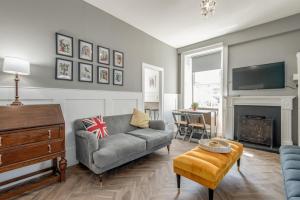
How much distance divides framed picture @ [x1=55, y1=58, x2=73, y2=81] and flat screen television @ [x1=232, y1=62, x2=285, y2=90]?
3.95m

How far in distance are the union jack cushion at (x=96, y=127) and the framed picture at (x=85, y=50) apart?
3.88 feet

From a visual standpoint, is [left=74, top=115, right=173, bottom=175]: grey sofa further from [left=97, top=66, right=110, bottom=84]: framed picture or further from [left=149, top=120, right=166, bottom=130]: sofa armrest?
[left=97, top=66, right=110, bottom=84]: framed picture

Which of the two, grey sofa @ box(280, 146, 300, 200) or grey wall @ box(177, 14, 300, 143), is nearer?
grey sofa @ box(280, 146, 300, 200)

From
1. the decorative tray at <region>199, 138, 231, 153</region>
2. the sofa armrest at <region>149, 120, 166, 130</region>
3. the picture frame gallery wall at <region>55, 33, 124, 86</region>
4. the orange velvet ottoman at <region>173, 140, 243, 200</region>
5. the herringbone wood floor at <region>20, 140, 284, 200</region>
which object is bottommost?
the herringbone wood floor at <region>20, 140, 284, 200</region>

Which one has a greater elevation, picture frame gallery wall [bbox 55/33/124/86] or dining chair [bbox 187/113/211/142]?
picture frame gallery wall [bbox 55/33/124/86]

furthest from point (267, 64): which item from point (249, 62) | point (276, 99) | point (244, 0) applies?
point (244, 0)

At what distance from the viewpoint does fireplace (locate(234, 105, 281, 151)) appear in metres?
3.51

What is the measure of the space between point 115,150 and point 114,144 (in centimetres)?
14

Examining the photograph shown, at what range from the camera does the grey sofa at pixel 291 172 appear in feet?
3.92

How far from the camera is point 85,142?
2.22 meters

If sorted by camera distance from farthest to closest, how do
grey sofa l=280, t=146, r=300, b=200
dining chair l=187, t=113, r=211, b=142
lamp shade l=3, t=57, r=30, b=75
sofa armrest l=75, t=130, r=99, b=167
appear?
dining chair l=187, t=113, r=211, b=142
sofa armrest l=75, t=130, r=99, b=167
lamp shade l=3, t=57, r=30, b=75
grey sofa l=280, t=146, r=300, b=200

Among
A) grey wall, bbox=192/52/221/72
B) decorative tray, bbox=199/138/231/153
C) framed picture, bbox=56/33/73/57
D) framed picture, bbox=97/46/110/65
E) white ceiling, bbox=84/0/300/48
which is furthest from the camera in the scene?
grey wall, bbox=192/52/221/72

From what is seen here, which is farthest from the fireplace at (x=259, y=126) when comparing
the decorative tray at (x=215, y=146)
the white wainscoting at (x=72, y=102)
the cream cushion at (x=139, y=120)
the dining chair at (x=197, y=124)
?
the white wainscoting at (x=72, y=102)

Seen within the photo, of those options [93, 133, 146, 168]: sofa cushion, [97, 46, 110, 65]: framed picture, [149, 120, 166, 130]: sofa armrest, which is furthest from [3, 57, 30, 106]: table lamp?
[149, 120, 166, 130]: sofa armrest
